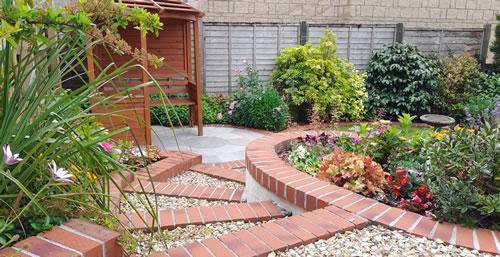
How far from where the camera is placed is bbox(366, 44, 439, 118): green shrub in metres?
7.72

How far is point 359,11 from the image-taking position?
403 inches

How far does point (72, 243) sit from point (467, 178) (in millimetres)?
1927

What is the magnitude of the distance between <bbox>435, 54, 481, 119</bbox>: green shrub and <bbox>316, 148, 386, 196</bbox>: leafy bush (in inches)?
234

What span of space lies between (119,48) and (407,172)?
187 cm

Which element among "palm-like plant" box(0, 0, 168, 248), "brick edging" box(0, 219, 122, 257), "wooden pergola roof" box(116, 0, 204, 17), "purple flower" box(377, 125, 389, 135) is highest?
"wooden pergola roof" box(116, 0, 204, 17)

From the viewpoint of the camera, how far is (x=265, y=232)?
187 centimetres

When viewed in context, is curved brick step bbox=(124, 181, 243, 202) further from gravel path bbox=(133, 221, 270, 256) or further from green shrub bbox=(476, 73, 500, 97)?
green shrub bbox=(476, 73, 500, 97)

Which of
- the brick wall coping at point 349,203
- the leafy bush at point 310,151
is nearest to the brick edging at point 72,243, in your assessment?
the brick wall coping at point 349,203

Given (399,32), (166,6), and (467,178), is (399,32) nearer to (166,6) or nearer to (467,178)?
(166,6)

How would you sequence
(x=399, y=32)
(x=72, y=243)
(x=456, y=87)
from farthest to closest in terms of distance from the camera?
1. (x=399, y=32)
2. (x=456, y=87)
3. (x=72, y=243)

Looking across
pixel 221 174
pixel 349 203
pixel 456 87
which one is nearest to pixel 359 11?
pixel 456 87

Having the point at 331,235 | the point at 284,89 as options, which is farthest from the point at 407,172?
the point at 284,89

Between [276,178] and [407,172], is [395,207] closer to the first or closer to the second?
[407,172]

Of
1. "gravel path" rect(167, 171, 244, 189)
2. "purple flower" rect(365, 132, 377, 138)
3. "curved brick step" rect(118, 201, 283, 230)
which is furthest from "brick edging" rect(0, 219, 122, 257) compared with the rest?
"gravel path" rect(167, 171, 244, 189)
